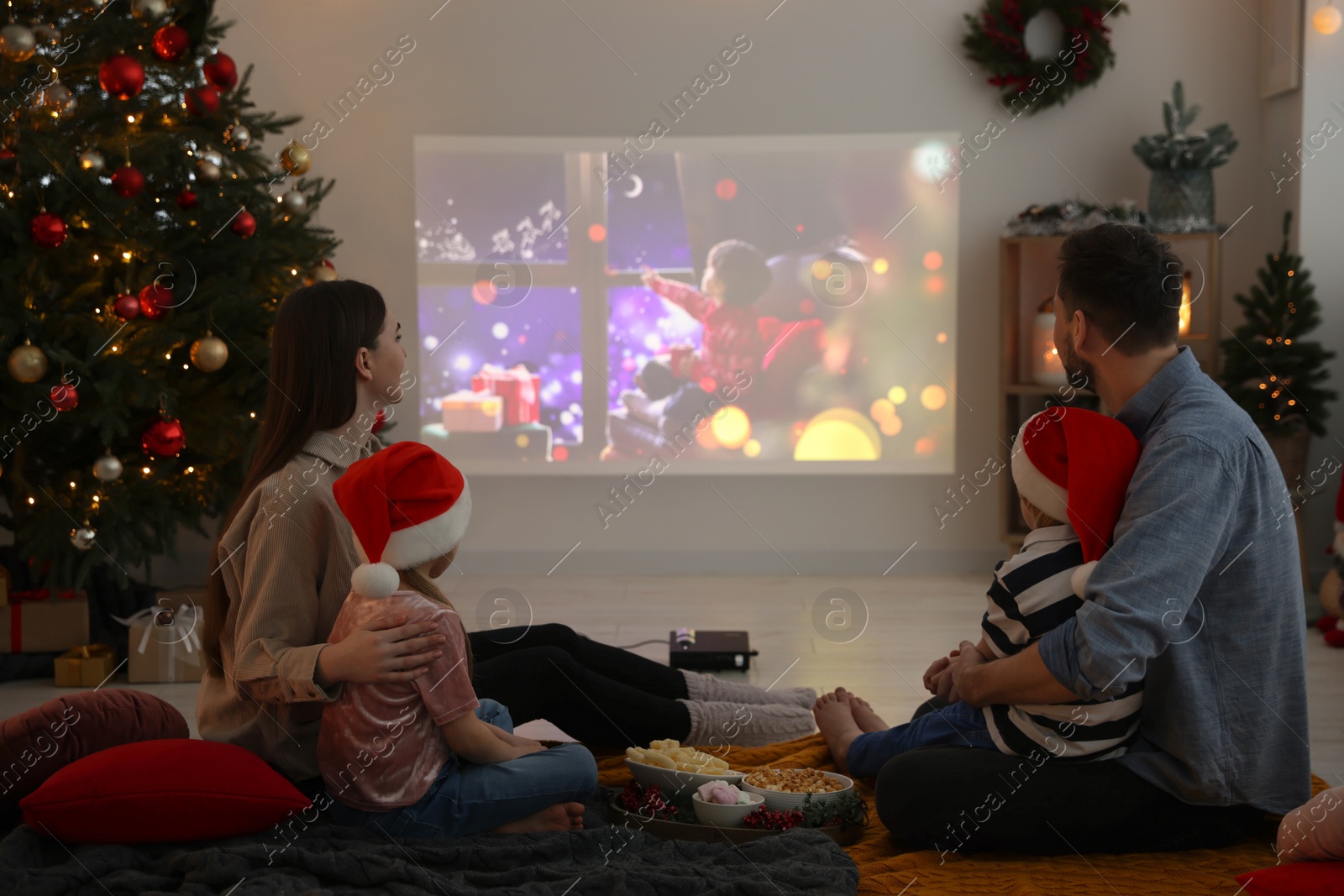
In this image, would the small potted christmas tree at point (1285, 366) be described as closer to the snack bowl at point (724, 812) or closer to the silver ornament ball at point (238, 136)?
the snack bowl at point (724, 812)

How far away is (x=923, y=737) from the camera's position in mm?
2002

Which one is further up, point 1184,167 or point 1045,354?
point 1184,167

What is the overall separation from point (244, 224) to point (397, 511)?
1985 mm

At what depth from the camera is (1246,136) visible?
4492mm

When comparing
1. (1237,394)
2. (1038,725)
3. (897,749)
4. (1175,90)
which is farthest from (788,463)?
(1038,725)

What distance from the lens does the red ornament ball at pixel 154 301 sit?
3.06 metres

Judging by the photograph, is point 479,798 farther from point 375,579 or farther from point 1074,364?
point 1074,364

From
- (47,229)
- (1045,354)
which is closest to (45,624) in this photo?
(47,229)

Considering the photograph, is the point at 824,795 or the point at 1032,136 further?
the point at 1032,136

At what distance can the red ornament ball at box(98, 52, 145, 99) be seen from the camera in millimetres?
3025

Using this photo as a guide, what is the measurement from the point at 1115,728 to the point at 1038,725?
0.12 meters

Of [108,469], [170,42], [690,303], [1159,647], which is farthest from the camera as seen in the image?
[690,303]

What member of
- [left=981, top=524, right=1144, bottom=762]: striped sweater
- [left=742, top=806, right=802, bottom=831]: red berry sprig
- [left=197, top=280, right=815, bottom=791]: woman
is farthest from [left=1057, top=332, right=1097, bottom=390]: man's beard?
[left=197, top=280, right=815, bottom=791]: woman

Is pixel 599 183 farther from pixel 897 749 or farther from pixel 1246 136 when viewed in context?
pixel 897 749
